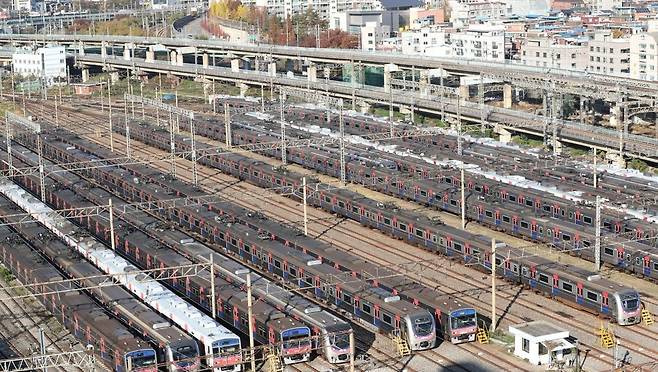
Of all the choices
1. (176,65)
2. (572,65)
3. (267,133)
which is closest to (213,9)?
(176,65)

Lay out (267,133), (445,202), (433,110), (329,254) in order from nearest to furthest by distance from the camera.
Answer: (329,254), (445,202), (267,133), (433,110)

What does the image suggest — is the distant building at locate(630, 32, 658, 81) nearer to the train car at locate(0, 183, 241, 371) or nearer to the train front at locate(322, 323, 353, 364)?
the train car at locate(0, 183, 241, 371)

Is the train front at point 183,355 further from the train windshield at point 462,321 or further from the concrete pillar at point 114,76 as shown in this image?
the concrete pillar at point 114,76

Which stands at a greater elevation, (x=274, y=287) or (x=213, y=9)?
(x=213, y=9)

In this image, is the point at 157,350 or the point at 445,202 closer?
the point at 157,350

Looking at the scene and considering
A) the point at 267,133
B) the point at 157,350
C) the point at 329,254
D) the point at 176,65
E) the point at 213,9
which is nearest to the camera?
the point at 157,350

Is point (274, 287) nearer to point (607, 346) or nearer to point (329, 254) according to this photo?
point (329, 254)
